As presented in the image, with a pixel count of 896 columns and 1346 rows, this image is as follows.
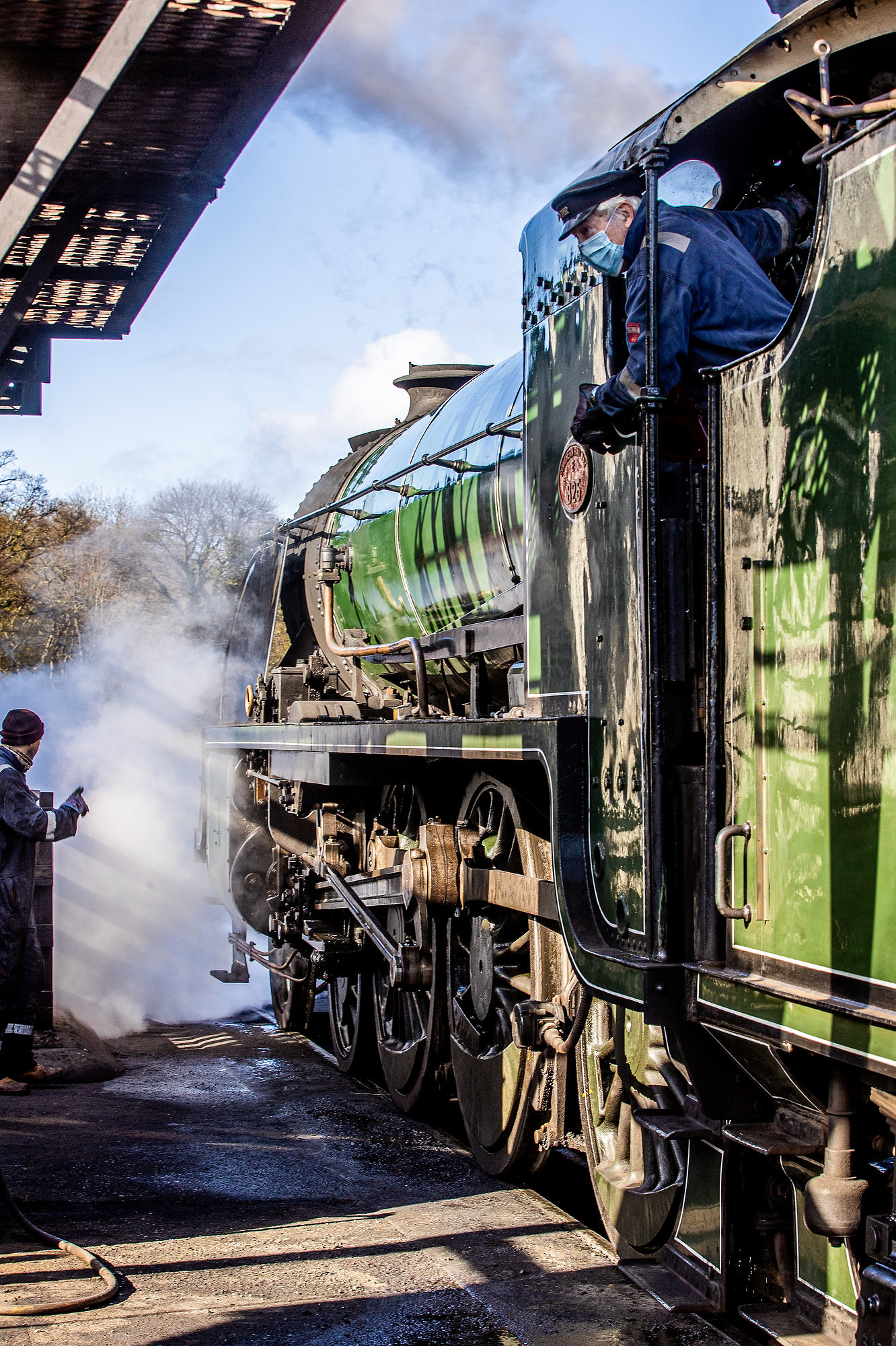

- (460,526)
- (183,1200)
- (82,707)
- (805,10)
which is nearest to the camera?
(805,10)

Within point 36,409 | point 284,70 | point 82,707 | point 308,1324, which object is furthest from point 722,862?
point 82,707

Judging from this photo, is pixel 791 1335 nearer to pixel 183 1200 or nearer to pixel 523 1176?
pixel 523 1176

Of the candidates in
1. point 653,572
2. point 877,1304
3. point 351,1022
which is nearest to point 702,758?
point 653,572

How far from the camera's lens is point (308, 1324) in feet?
10.2

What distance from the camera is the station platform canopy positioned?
12.8 feet

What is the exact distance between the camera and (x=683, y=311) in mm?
2826

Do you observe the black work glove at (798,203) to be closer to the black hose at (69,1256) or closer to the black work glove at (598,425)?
the black work glove at (598,425)

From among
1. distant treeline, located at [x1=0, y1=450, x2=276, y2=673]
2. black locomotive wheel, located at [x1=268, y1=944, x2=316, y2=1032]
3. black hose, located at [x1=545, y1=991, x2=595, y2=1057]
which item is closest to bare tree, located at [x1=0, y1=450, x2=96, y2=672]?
distant treeline, located at [x1=0, y1=450, x2=276, y2=673]

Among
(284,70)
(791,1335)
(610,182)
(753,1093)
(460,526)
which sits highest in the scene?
(284,70)

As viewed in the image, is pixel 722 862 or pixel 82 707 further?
pixel 82 707

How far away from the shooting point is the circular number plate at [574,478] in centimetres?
322

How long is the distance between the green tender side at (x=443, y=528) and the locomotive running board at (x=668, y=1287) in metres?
2.08

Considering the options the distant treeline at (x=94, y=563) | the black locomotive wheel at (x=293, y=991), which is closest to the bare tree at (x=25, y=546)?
the distant treeline at (x=94, y=563)

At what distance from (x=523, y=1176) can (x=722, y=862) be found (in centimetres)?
248
